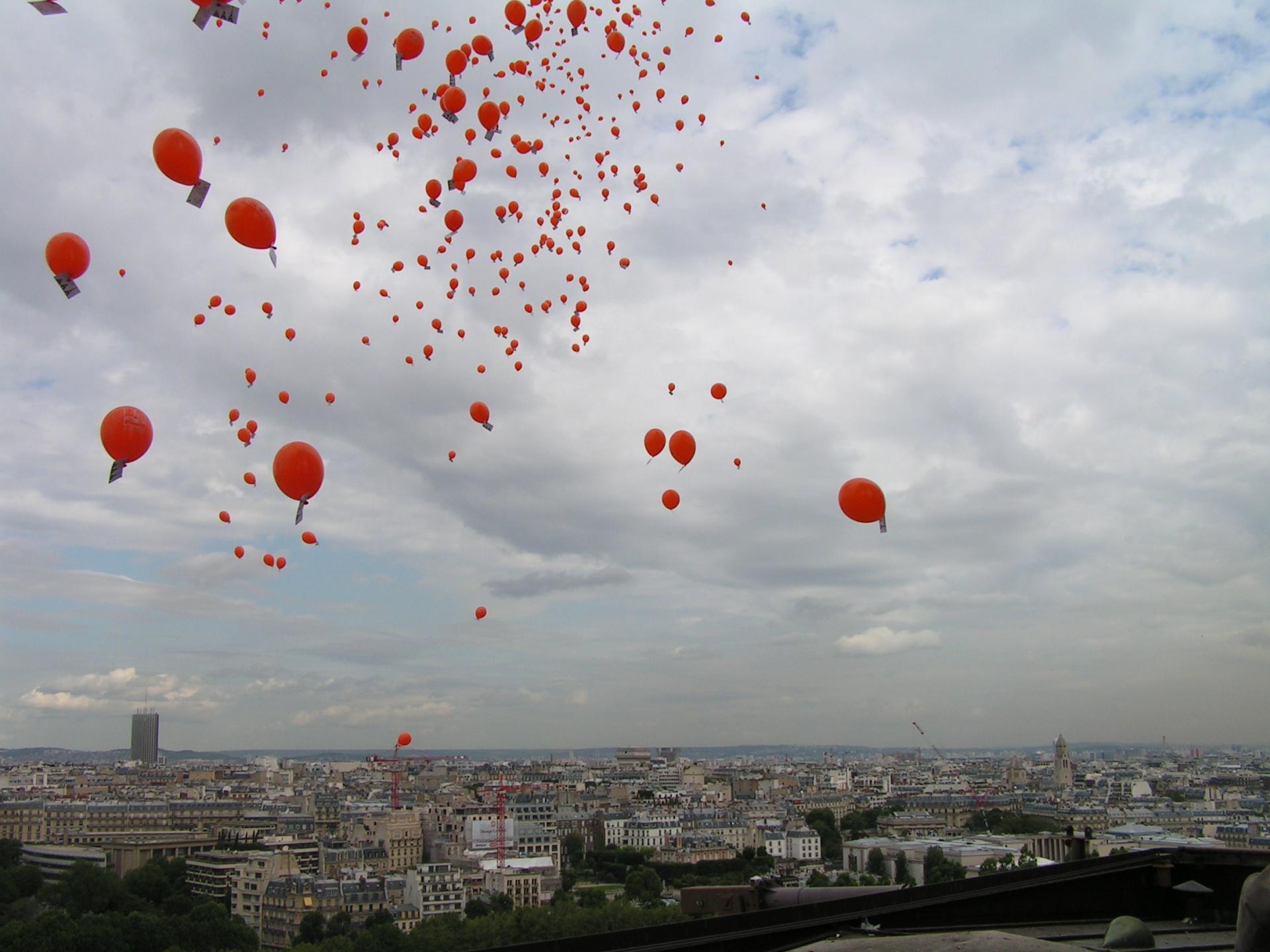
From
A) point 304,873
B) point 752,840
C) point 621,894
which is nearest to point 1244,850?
point 621,894

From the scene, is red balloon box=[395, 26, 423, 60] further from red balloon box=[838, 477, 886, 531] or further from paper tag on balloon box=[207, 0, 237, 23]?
red balloon box=[838, 477, 886, 531]

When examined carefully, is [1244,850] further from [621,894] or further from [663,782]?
[663,782]

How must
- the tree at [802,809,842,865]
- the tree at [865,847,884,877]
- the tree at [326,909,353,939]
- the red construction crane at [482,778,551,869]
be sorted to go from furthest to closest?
the tree at [802,809,842,865], the red construction crane at [482,778,551,869], the tree at [865,847,884,877], the tree at [326,909,353,939]

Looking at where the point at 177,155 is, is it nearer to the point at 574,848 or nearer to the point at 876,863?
the point at 876,863

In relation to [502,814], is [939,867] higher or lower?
higher

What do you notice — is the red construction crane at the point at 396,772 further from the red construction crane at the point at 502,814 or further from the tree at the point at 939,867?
the tree at the point at 939,867

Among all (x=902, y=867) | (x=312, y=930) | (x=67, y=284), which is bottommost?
(x=312, y=930)

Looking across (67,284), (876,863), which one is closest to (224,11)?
(67,284)

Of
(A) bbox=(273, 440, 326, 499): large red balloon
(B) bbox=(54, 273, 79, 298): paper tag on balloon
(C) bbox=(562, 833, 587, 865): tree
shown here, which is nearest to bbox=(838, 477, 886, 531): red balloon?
(A) bbox=(273, 440, 326, 499): large red balloon
